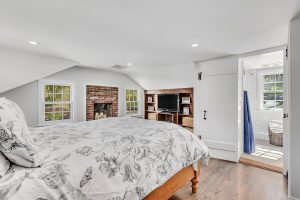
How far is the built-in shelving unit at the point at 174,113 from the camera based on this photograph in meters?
Result: 5.37

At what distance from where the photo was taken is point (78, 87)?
4773 mm

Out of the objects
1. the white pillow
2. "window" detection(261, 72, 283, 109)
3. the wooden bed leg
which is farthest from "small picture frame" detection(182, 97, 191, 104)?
the white pillow

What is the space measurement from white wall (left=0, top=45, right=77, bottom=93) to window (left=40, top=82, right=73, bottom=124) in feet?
1.91

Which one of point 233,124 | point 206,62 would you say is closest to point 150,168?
point 233,124

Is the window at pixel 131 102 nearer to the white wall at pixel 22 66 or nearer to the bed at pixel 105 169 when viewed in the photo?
the white wall at pixel 22 66

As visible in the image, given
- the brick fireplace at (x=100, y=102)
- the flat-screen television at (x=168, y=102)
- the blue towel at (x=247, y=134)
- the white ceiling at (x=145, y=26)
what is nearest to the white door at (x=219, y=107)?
the white ceiling at (x=145, y=26)

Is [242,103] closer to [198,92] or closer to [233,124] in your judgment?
[233,124]

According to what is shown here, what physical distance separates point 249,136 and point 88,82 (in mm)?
4497

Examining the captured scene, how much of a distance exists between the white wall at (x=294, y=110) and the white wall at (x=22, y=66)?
13.7 ft

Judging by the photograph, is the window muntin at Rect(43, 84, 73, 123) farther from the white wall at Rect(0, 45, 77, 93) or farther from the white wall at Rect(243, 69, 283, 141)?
the white wall at Rect(243, 69, 283, 141)

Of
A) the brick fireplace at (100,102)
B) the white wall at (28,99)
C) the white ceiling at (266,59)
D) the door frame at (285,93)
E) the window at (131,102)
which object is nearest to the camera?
the door frame at (285,93)

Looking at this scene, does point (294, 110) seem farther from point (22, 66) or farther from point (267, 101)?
point (22, 66)

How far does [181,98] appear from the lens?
5.64 m

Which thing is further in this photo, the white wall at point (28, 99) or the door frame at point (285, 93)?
the white wall at point (28, 99)
